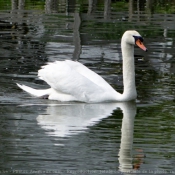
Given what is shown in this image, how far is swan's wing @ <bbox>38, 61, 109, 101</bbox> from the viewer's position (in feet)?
41.8

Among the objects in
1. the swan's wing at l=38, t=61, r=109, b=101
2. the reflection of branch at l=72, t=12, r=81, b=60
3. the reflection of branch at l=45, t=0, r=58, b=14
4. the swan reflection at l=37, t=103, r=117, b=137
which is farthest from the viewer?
the reflection of branch at l=45, t=0, r=58, b=14

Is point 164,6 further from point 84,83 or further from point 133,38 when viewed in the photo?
point 84,83

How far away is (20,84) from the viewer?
13.9 meters

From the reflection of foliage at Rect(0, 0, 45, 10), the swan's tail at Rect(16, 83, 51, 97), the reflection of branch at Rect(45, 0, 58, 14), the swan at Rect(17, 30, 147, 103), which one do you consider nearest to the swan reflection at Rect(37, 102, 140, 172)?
the swan at Rect(17, 30, 147, 103)

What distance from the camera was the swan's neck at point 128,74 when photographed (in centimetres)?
1283

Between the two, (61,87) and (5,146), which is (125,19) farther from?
(5,146)

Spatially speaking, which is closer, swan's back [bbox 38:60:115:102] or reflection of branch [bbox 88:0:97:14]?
swan's back [bbox 38:60:115:102]

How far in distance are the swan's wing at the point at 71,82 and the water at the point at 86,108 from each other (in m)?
0.18

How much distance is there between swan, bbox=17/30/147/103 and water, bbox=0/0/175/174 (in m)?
0.14

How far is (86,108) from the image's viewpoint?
12430 millimetres

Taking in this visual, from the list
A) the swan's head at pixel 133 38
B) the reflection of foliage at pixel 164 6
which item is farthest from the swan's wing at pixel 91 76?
the reflection of foliage at pixel 164 6

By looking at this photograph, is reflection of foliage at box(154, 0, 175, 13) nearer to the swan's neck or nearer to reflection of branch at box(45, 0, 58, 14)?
reflection of branch at box(45, 0, 58, 14)

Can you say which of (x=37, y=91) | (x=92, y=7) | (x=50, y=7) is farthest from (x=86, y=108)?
(x=50, y=7)

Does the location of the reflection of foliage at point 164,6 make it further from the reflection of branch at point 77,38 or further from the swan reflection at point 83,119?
the swan reflection at point 83,119
